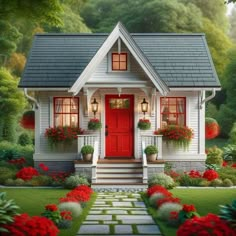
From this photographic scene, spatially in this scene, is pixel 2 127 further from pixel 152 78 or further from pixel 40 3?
pixel 40 3

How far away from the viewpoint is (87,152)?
63.5 ft

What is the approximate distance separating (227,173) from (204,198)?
4.93 metres

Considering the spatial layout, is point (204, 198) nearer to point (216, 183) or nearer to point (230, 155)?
point (216, 183)

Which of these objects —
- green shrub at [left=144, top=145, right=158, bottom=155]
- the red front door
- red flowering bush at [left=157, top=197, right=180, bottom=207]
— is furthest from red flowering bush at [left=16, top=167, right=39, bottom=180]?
red flowering bush at [left=157, top=197, right=180, bottom=207]

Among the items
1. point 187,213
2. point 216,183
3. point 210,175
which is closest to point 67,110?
point 210,175

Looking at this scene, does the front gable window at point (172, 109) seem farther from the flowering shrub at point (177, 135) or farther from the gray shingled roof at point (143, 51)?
the gray shingled roof at point (143, 51)

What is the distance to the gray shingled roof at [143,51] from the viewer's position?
20.8m

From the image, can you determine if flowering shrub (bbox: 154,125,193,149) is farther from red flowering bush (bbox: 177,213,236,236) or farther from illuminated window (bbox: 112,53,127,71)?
red flowering bush (bbox: 177,213,236,236)

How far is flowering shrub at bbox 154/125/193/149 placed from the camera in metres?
20.4

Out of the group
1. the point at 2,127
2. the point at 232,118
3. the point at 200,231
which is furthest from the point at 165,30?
the point at 200,231

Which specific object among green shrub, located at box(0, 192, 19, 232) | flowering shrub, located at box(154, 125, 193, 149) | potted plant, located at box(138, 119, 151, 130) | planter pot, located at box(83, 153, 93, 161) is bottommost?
green shrub, located at box(0, 192, 19, 232)

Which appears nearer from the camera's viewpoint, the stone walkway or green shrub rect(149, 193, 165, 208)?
the stone walkway

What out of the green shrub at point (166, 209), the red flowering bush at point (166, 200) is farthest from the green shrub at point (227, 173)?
the green shrub at point (166, 209)

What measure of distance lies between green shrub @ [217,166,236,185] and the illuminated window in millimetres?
5745
